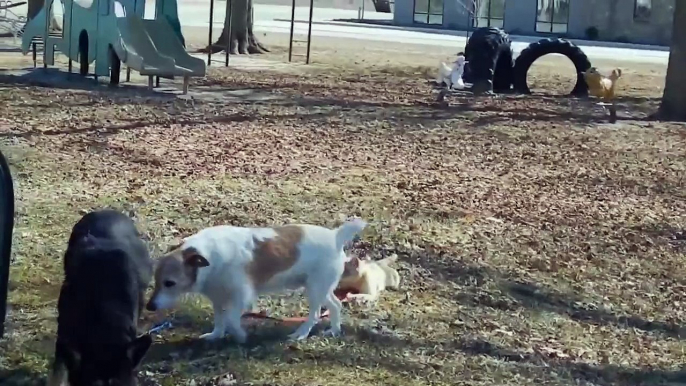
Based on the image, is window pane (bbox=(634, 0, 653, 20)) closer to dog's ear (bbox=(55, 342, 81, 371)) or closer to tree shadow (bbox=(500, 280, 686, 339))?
tree shadow (bbox=(500, 280, 686, 339))

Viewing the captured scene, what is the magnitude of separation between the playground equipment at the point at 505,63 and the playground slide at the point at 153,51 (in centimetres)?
447

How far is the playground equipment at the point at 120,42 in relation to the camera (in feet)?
48.5

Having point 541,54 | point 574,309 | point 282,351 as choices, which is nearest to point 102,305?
point 282,351

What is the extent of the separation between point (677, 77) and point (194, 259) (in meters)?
11.4

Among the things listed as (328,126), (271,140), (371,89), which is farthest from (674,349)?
(371,89)

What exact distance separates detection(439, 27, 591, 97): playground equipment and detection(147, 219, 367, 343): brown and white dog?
479 inches

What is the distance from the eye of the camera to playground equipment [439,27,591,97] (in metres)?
17.2

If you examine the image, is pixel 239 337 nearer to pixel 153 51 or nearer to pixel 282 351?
pixel 282 351

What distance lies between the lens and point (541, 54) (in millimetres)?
17562

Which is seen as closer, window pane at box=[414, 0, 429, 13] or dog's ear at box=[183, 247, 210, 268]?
dog's ear at box=[183, 247, 210, 268]

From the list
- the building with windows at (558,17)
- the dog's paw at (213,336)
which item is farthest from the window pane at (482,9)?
the dog's paw at (213,336)

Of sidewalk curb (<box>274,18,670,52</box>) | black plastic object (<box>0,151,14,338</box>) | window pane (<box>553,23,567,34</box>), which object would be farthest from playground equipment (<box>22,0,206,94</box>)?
window pane (<box>553,23,567,34</box>)

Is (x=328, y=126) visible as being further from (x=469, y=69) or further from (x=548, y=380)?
(x=548, y=380)

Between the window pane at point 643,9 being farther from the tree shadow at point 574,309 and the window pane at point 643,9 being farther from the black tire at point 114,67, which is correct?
the tree shadow at point 574,309
